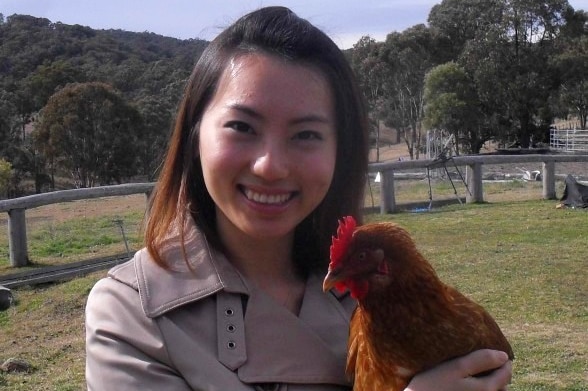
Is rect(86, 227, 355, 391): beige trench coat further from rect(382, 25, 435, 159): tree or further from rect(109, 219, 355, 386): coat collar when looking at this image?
rect(382, 25, 435, 159): tree

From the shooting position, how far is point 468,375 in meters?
1.94

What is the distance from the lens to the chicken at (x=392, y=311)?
204 centimetres

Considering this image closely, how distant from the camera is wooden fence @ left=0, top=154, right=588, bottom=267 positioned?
9227mm

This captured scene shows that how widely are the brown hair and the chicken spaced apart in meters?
0.21

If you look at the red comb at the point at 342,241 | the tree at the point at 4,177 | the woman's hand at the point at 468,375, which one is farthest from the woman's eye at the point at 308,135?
the tree at the point at 4,177

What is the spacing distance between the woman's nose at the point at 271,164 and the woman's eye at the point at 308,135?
7cm

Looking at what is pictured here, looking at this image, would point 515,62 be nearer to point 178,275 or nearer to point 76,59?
point 76,59

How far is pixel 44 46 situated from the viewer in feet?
139

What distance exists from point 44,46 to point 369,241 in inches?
1722

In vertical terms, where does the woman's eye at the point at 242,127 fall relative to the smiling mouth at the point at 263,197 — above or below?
above

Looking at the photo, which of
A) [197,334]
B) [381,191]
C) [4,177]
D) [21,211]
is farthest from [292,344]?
[4,177]

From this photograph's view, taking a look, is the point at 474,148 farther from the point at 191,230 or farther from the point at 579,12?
the point at 191,230

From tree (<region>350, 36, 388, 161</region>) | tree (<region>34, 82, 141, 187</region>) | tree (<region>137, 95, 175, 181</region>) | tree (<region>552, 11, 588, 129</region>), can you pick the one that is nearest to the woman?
tree (<region>34, 82, 141, 187</region>)

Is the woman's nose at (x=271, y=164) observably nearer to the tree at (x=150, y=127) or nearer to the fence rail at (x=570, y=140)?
the tree at (x=150, y=127)
